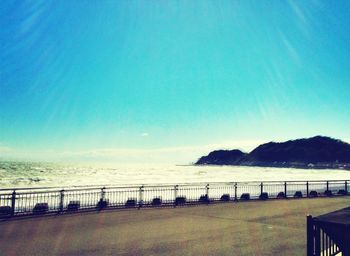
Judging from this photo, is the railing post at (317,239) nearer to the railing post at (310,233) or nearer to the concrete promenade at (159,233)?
the railing post at (310,233)

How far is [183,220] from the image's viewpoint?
17047 mm

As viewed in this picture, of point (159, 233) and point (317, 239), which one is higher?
point (317, 239)

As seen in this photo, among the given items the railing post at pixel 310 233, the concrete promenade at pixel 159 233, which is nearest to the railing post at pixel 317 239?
the railing post at pixel 310 233

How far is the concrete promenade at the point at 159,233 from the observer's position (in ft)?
35.9

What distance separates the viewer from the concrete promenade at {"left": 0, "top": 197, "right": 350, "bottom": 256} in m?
10.9

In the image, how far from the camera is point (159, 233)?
13.7m

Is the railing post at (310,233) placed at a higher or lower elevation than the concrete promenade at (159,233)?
higher

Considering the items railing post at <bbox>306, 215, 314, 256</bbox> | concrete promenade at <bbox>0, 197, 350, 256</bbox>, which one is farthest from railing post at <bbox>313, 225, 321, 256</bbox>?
concrete promenade at <bbox>0, 197, 350, 256</bbox>

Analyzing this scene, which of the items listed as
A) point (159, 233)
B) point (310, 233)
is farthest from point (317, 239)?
point (159, 233)

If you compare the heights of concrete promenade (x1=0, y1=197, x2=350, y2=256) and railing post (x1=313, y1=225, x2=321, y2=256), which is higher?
railing post (x1=313, y1=225, x2=321, y2=256)

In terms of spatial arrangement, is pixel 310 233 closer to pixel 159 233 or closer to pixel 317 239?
pixel 317 239

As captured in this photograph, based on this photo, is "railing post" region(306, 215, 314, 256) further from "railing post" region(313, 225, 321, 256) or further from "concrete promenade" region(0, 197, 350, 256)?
"concrete promenade" region(0, 197, 350, 256)

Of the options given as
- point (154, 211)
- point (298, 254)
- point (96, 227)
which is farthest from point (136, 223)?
point (298, 254)

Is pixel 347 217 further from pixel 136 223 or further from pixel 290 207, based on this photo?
pixel 290 207
